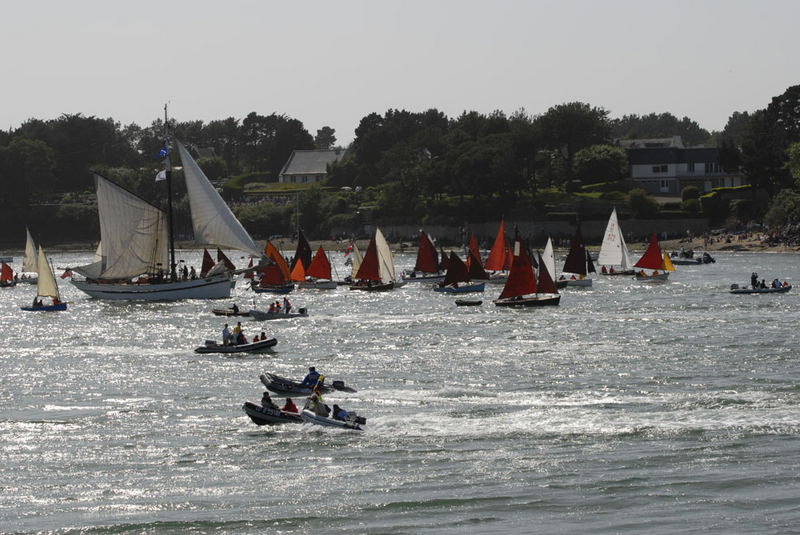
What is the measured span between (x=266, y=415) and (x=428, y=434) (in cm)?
564

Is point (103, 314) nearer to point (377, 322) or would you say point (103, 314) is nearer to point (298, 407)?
point (377, 322)

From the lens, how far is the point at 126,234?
95.0 m

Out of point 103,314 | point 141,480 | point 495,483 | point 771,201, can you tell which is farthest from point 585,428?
point 771,201

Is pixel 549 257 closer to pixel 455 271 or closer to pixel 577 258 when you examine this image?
pixel 455 271

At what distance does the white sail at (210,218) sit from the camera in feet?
314

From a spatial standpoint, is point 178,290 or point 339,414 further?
point 178,290

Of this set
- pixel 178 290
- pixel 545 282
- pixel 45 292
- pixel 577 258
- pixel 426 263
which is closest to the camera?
pixel 545 282

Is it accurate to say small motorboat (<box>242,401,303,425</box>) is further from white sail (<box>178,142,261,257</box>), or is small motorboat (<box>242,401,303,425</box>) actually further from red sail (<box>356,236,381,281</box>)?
red sail (<box>356,236,381,281</box>)

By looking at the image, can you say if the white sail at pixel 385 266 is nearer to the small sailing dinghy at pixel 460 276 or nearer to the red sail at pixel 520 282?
the small sailing dinghy at pixel 460 276

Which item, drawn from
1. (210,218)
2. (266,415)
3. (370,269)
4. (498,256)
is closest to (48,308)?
(210,218)

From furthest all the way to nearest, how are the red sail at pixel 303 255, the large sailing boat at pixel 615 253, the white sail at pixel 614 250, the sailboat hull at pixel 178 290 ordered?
the large sailing boat at pixel 615 253 → the white sail at pixel 614 250 → the red sail at pixel 303 255 → the sailboat hull at pixel 178 290

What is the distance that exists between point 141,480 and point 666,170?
151637 mm

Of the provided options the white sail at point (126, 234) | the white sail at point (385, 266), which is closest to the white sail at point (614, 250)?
the white sail at point (385, 266)

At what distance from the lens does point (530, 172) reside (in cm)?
17200
